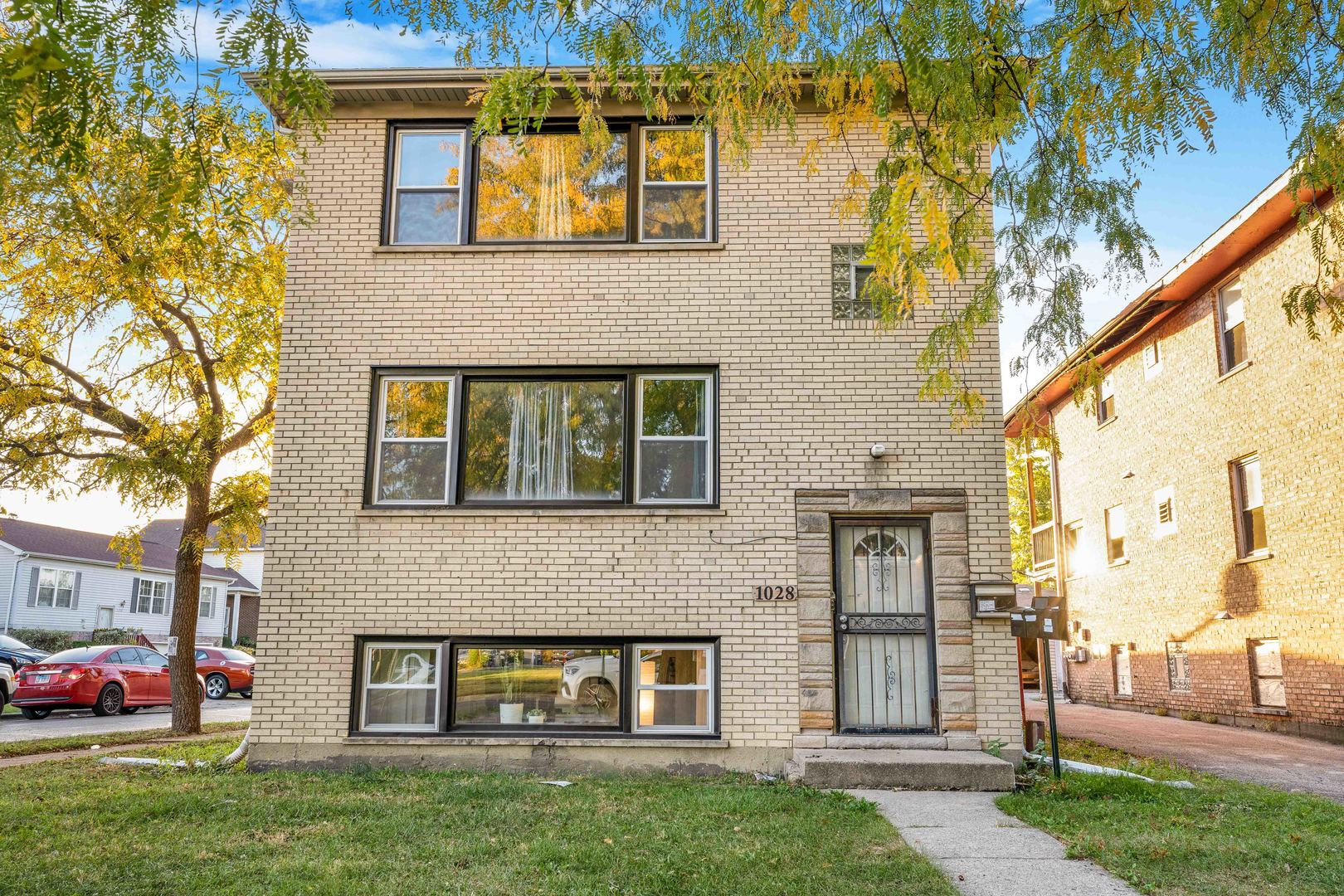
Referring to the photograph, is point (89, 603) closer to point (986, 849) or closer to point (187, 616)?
point (187, 616)

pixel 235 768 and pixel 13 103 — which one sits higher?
pixel 13 103

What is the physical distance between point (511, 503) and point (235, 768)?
12.4 feet

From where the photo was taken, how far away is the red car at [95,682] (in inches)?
748

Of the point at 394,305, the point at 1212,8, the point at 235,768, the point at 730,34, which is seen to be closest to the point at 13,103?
the point at 730,34

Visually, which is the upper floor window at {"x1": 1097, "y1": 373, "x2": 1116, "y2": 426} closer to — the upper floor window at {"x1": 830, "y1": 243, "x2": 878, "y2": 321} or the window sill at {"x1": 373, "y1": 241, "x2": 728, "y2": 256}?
the upper floor window at {"x1": 830, "y1": 243, "x2": 878, "y2": 321}

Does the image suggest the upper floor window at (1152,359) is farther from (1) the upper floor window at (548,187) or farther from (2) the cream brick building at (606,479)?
(1) the upper floor window at (548,187)

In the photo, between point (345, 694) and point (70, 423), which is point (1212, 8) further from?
point (70, 423)

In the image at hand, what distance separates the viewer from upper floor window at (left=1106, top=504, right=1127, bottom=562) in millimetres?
20797

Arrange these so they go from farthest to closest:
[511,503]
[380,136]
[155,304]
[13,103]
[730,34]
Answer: [155,304] < [380,136] < [511,503] < [730,34] < [13,103]

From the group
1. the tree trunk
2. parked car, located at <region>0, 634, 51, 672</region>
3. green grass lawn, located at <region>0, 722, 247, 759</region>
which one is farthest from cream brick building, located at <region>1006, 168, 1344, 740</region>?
parked car, located at <region>0, 634, 51, 672</region>

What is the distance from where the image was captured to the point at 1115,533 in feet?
69.4

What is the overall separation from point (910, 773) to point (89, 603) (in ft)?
116

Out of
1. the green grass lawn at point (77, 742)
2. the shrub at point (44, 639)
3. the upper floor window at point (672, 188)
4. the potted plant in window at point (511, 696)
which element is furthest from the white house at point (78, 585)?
the upper floor window at point (672, 188)

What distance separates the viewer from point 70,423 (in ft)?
46.9
